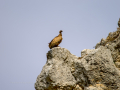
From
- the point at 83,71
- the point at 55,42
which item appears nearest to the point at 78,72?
the point at 83,71

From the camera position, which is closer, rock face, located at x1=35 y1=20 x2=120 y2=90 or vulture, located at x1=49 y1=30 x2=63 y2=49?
rock face, located at x1=35 y1=20 x2=120 y2=90

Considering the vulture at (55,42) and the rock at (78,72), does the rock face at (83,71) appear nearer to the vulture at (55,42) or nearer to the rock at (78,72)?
the rock at (78,72)

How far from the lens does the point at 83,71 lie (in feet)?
28.2

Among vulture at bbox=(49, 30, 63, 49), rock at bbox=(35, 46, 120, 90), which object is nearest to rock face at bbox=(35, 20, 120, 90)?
rock at bbox=(35, 46, 120, 90)

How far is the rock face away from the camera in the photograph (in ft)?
26.6

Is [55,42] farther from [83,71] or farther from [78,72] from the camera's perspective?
[83,71]

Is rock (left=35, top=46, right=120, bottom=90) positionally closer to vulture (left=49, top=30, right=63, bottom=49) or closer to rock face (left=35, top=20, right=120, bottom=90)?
rock face (left=35, top=20, right=120, bottom=90)

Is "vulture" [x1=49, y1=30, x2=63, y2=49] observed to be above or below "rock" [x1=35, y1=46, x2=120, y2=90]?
above

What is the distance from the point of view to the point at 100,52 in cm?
883

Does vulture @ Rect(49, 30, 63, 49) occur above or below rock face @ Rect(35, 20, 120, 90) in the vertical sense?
above

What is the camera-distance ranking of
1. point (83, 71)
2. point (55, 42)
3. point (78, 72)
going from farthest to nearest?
1. point (55, 42)
2. point (78, 72)
3. point (83, 71)

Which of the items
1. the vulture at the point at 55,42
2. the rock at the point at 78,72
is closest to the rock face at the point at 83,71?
the rock at the point at 78,72

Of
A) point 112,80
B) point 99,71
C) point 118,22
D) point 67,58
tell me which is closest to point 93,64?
point 99,71

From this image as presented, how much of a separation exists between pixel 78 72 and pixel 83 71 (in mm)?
384
